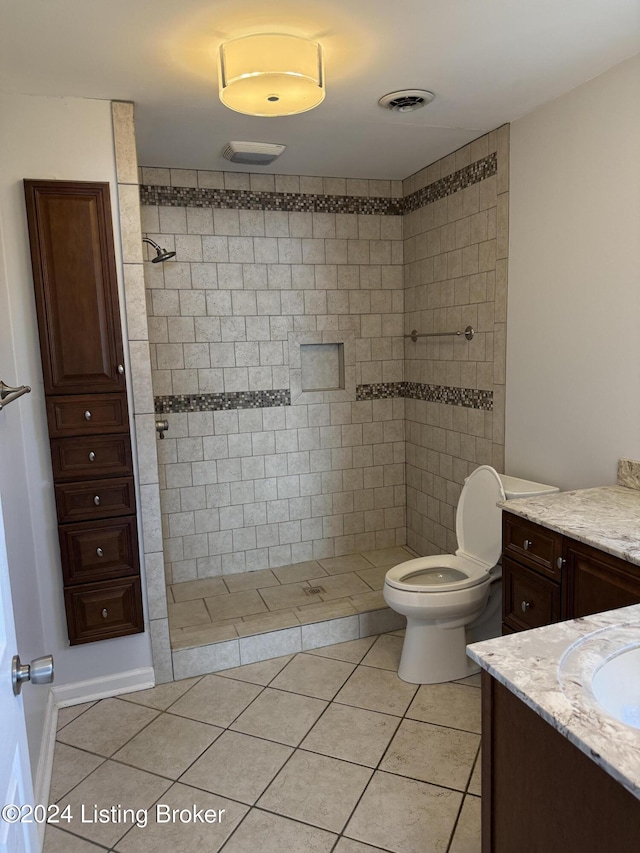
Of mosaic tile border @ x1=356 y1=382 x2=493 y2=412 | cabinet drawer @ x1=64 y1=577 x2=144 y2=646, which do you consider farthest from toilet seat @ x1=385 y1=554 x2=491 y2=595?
cabinet drawer @ x1=64 y1=577 x2=144 y2=646

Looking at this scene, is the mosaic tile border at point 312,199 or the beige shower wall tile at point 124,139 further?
the mosaic tile border at point 312,199

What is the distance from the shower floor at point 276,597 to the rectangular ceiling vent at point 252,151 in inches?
91.4

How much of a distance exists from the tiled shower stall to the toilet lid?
0.30 meters

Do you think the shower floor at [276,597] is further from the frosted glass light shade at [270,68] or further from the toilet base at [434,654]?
the frosted glass light shade at [270,68]

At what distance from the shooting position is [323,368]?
12.6 feet

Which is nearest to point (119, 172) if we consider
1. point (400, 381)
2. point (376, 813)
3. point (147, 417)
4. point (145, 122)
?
point (145, 122)

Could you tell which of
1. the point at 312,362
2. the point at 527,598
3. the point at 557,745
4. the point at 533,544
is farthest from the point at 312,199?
the point at 557,745

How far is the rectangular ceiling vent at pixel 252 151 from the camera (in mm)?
2914

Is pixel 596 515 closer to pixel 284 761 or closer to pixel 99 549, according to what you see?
pixel 284 761

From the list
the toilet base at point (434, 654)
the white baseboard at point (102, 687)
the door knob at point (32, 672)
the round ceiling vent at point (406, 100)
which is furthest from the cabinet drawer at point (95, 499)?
the round ceiling vent at point (406, 100)

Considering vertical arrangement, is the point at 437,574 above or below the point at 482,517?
below

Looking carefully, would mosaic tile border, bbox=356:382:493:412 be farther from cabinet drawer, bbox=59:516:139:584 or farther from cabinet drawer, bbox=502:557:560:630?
cabinet drawer, bbox=59:516:139:584

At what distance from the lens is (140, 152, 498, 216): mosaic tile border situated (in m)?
3.16

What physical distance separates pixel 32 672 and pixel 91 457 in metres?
1.54
